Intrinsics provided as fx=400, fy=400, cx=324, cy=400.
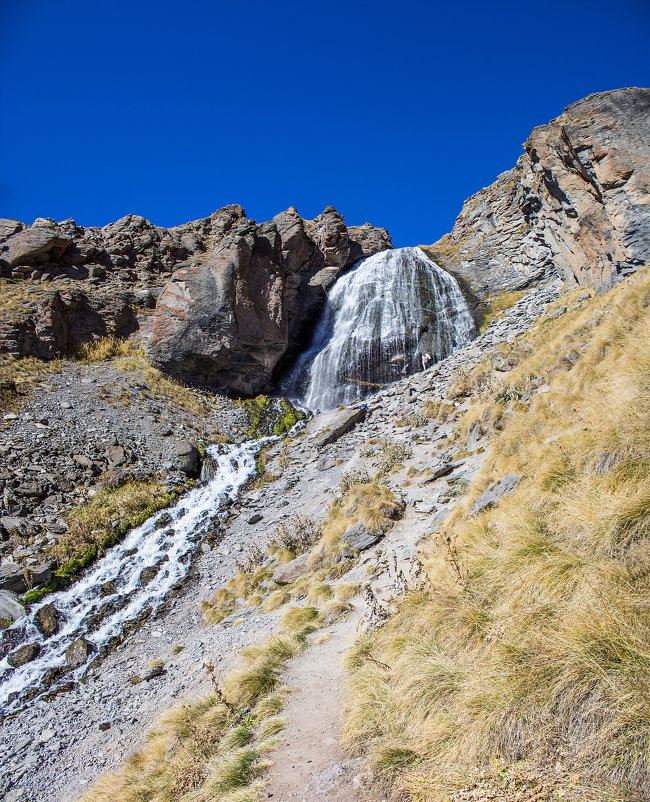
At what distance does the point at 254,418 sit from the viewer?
23.7 metres

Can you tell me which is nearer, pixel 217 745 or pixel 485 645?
pixel 485 645

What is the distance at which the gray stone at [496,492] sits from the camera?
21.9 ft

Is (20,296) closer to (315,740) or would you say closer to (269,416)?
(269,416)

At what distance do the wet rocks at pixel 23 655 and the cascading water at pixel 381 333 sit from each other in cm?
1796

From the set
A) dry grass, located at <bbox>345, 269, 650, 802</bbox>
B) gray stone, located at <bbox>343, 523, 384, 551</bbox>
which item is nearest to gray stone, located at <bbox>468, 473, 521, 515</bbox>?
dry grass, located at <bbox>345, 269, 650, 802</bbox>

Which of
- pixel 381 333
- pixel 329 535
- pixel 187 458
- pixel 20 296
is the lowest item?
pixel 329 535

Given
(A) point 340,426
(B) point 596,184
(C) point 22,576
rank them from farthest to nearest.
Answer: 1. (A) point 340,426
2. (B) point 596,184
3. (C) point 22,576

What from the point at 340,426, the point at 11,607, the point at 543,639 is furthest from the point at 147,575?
the point at 543,639

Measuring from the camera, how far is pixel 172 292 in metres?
26.0

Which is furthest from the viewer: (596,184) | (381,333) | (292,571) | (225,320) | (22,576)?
(381,333)

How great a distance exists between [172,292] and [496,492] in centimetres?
2460

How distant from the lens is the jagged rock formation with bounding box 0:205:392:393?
955 inches

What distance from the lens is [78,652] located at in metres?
9.54

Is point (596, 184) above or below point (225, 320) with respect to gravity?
below
